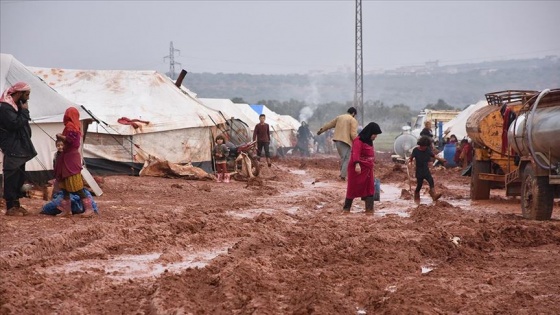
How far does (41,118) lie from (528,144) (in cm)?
860

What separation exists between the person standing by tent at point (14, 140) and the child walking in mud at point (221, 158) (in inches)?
367

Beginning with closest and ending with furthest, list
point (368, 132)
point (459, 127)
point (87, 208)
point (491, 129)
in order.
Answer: point (87, 208) → point (368, 132) → point (491, 129) → point (459, 127)

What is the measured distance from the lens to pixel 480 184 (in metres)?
18.7

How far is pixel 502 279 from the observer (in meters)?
8.19

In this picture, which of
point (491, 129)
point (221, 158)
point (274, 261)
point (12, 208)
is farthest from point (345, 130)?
point (274, 261)

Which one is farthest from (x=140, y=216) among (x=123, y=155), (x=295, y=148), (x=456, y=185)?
(x=295, y=148)

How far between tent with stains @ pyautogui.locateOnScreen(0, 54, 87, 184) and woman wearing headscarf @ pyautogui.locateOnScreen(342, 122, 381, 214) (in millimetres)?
5742

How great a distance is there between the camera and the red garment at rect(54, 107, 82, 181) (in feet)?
41.3

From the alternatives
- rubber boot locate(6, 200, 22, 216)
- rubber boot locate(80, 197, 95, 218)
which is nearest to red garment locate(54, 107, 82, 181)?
rubber boot locate(80, 197, 95, 218)

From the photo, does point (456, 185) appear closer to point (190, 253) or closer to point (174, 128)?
point (174, 128)

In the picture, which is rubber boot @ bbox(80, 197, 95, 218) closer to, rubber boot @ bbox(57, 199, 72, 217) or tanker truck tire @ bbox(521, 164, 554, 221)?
rubber boot @ bbox(57, 199, 72, 217)

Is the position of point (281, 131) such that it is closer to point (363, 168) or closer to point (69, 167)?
point (363, 168)

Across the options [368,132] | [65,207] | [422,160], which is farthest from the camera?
[422,160]

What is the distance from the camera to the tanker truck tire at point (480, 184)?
18.7 metres
